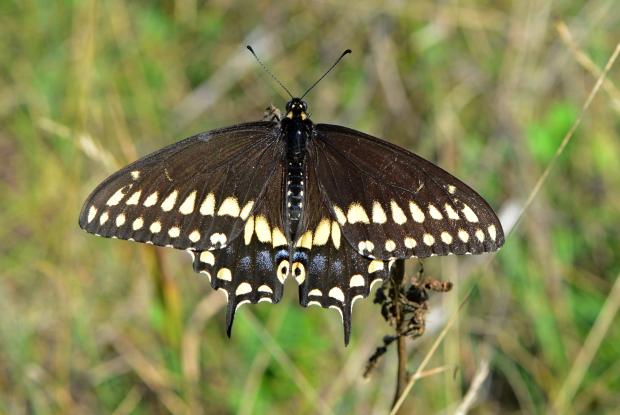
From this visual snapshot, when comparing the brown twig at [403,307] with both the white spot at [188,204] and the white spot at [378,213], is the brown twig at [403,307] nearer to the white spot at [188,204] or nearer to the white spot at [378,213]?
the white spot at [378,213]

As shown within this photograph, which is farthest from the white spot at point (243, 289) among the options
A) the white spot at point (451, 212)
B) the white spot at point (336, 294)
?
the white spot at point (451, 212)

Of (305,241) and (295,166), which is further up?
(295,166)

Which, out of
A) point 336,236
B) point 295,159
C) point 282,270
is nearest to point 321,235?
point 336,236

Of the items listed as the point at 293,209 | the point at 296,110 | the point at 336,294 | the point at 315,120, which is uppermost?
the point at 315,120

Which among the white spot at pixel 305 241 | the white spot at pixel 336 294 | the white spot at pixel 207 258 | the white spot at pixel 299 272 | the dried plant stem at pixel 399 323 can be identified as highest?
the white spot at pixel 305 241

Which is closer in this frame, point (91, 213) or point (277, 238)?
point (91, 213)

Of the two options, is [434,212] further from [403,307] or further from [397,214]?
[403,307]

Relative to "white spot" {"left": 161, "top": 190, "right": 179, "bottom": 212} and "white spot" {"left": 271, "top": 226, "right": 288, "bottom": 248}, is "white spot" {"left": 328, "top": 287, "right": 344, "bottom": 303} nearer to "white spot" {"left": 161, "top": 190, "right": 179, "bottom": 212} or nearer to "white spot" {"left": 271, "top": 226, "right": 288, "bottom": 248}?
"white spot" {"left": 271, "top": 226, "right": 288, "bottom": 248}

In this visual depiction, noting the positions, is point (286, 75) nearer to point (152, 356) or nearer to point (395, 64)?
point (395, 64)
